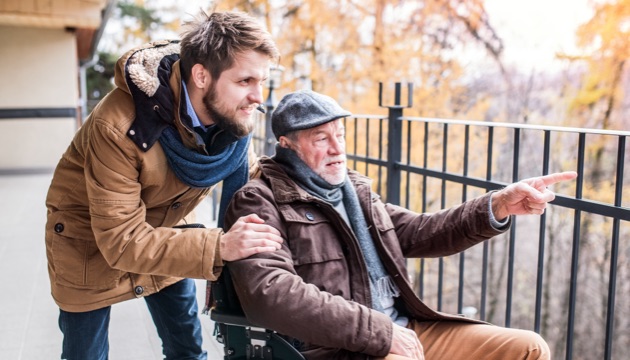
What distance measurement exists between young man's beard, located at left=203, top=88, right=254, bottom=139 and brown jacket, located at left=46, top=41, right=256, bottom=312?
0.08 m

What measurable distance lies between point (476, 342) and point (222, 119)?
92cm

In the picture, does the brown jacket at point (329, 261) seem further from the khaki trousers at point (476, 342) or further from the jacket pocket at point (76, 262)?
the jacket pocket at point (76, 262)

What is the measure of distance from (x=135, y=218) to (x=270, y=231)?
341 millimetres

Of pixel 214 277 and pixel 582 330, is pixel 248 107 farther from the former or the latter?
pixel 582 330

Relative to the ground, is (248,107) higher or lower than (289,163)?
higher

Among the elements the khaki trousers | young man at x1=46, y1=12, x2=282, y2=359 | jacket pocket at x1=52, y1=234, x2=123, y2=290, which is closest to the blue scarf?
young man at x1=46, y1=12, x2=282, y2=359

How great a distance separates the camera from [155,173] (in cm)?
150

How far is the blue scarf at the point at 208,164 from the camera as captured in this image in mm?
1505

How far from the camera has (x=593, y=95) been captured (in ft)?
26.9

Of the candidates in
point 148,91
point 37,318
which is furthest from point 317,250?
point 37,318

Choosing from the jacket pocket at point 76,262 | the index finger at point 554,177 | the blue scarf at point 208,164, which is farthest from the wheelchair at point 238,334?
the index finger at point 554,177

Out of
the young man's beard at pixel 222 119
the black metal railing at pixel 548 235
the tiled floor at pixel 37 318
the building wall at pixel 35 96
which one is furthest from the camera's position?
the building wall at pixel 35 96

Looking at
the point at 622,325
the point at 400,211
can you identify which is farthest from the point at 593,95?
the point at 400,211

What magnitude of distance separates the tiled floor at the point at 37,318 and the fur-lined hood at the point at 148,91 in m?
1.50
